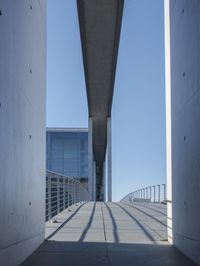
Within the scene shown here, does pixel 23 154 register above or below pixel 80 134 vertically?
below

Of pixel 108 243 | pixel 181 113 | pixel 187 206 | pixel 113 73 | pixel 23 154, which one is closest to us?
pixel 23 154

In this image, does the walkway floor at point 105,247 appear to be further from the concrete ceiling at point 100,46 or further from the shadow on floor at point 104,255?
the concrete ceiling at point 100,46

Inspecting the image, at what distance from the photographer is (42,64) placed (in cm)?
892

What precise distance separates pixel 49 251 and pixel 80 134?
63462 millimetres

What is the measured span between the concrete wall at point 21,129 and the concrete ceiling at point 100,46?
1229 centimetres

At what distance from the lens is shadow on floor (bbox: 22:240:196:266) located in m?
6.64

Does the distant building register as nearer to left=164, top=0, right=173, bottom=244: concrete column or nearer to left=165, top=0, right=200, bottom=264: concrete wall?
left=164, top=0, right=173, bottom=244: concrete column

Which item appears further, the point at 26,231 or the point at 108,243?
the point at 108,243

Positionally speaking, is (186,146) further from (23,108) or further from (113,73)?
(113,73)

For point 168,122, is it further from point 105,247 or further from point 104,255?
point 104,255

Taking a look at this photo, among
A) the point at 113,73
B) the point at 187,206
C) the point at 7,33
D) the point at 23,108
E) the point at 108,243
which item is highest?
the point at 113,73

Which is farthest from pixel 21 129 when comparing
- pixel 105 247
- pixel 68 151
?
pixel 68 151

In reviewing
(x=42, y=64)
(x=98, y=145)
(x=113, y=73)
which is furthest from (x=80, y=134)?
(x=42, y=64)

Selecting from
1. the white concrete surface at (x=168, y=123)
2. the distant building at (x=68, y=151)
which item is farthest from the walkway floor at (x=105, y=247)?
the distant building at (x=68, y=151)
